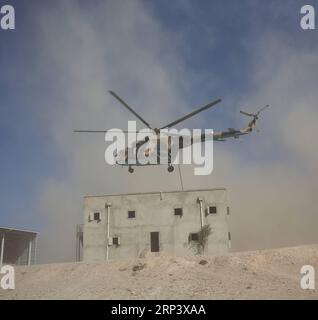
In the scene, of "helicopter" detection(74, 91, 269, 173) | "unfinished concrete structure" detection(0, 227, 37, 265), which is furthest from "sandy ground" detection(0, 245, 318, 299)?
"unfinished concrete structure" detection(0, 227, 37, 265)

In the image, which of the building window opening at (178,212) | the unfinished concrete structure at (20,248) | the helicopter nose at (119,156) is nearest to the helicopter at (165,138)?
the helicopter nose at (119,156)

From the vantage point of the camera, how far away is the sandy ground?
20.5m

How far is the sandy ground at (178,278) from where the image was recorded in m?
20.5

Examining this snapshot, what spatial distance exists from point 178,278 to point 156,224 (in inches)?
603

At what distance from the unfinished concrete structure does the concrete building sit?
1011 centimetres

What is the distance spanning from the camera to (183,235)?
124 feet

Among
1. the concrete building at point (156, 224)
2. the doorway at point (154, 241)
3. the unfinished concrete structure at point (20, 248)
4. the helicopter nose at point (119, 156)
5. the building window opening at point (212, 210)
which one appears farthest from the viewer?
the unfinished concrete structure at point (20, 248)

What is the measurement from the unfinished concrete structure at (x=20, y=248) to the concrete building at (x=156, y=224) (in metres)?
10.1

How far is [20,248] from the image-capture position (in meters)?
47.4

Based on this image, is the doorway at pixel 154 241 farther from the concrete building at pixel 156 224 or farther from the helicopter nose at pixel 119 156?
the helicopter nose at pixel 119 156

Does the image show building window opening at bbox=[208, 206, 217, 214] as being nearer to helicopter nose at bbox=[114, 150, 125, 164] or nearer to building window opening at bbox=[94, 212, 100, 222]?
building window opening at bbox=[94, 212, 100, 222]

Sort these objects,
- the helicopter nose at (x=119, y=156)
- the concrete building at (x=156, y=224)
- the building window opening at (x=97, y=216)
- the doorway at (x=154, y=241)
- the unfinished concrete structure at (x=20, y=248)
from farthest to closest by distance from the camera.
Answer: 1. the unfinished concrete structure at (x=20, y=248)
2. the building window opening at (x=97, y=216)
3. the doorway at (x=154, y=241)
4. the concrete building at (x=156, y=224)
5. the helicopter nose at (x=119, y=156)

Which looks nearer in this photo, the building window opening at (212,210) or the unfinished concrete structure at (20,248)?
the building window opening at (212,210)
